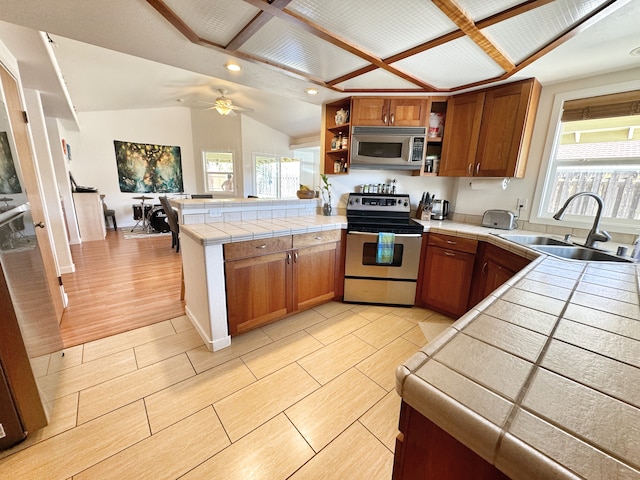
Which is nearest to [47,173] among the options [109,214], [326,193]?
[109,214]

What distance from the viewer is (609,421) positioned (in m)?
0.41

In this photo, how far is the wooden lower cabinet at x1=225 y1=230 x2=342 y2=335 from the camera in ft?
6.27

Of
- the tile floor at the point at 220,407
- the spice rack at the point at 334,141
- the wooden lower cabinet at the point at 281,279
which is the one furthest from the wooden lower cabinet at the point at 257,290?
the spice rack at the point at 334,141

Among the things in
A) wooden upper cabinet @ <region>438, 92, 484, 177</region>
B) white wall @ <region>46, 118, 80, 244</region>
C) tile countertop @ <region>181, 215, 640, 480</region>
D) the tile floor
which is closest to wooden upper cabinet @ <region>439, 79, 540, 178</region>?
wooden upper cabinet @ <region>438, 92, 484, 177</region>

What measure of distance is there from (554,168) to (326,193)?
2.14 metres

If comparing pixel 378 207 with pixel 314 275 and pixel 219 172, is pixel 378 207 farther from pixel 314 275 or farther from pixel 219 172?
pixel 219 172

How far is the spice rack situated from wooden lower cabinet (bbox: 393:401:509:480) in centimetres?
248

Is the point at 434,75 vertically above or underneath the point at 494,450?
above

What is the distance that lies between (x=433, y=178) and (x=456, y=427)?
292 cm

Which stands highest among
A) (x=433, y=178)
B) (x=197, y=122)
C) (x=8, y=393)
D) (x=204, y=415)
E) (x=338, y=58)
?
(x=197, y=122)

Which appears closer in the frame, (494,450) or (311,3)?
(494,450)

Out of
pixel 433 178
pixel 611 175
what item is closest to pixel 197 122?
pixel 433 178

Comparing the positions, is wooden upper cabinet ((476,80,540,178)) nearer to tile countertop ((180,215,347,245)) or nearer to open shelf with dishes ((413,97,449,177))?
open shelf with dishes ((413,97,449,177))

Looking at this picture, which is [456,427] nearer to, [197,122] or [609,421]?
[609,421]
